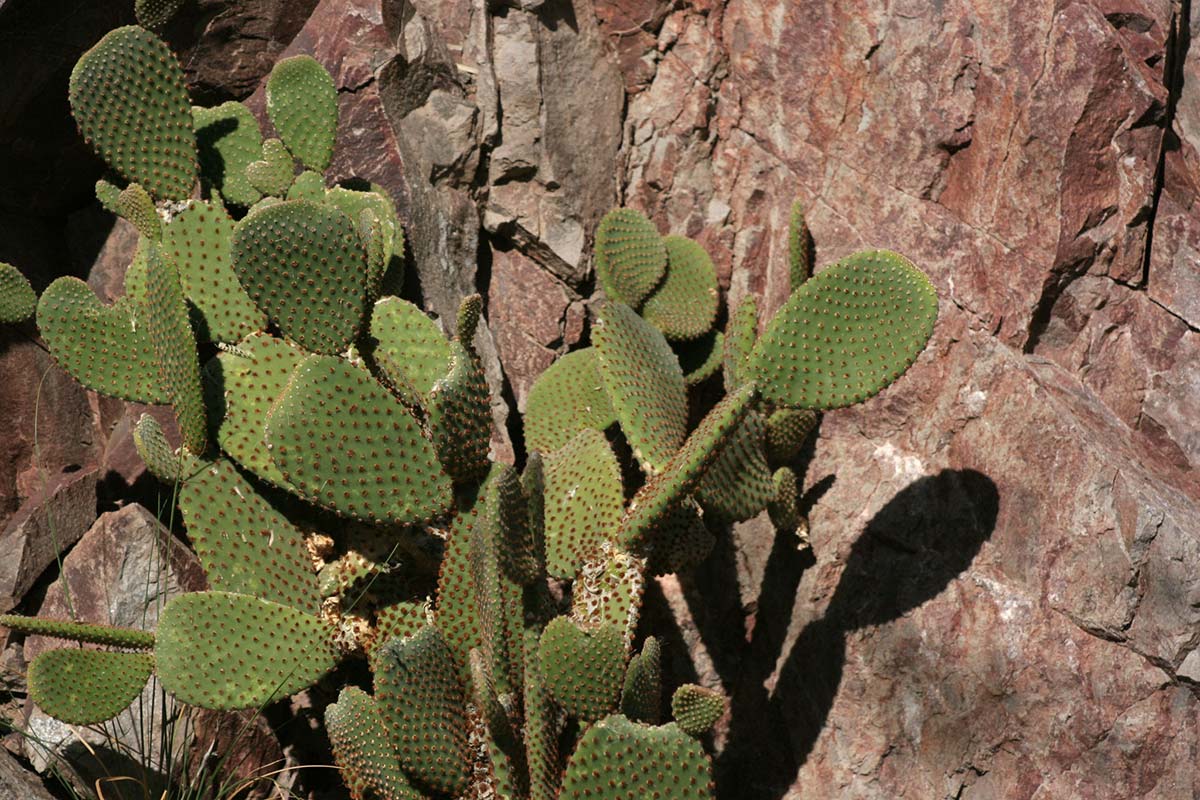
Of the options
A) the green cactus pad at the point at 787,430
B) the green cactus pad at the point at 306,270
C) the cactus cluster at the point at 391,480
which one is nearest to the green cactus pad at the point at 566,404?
the cactus cluster at the point at 391,480

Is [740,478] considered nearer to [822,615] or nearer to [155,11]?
[822,615]

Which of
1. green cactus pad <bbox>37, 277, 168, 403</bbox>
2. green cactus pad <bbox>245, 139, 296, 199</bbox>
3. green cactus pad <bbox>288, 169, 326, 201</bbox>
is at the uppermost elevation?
green cactus pad <bbox>245, 139, 296, 199</bbox>

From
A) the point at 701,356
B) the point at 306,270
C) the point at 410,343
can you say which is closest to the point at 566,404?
the point at 701,356

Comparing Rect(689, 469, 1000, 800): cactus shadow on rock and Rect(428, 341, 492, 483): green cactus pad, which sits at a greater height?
Rect(428, 341, 492, 483): green cactus pad

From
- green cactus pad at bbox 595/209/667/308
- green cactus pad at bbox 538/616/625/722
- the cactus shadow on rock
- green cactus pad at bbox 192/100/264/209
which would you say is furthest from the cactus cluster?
green cactus pad at bbox 595/209/667/308

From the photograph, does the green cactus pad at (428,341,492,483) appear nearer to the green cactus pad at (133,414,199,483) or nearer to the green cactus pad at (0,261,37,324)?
the green cactus pad at (133,414,199,483)

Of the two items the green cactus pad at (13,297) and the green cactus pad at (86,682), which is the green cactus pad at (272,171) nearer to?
the green cactus pad at (13,297)
